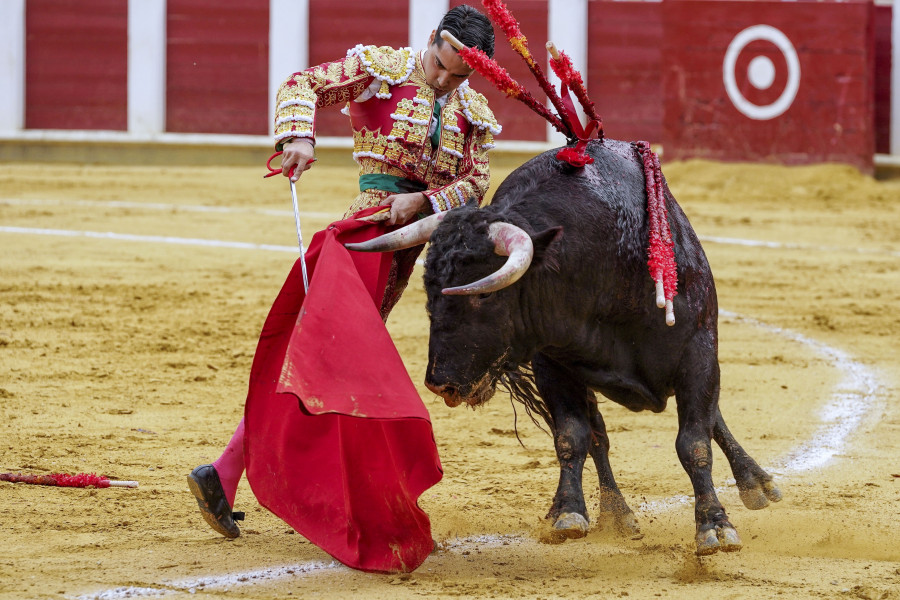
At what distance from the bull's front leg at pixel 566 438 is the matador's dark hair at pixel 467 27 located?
Answer: 2.25 ft

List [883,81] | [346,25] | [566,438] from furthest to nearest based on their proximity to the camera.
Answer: [346,25] < [883,81] < [566,438]

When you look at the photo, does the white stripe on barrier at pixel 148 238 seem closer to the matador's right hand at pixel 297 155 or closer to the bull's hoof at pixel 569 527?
the matador's right hand at pixel 297 155

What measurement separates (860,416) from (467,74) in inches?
76.6

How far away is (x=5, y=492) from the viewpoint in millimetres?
3037

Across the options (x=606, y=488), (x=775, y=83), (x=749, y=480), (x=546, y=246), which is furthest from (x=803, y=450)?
(x=775, y=83)

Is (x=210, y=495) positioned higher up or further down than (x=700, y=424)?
further down

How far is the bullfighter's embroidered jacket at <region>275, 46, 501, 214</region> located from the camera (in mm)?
2754

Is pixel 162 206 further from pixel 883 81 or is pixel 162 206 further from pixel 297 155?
pixel 297 155

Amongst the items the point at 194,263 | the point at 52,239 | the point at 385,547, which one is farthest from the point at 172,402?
the point at 52,239

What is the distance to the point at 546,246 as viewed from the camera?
8.28ft

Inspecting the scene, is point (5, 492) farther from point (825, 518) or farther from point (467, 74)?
point (825, 518)

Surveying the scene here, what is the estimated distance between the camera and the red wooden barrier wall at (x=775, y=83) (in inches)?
384

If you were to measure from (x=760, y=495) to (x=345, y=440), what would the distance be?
957 mm

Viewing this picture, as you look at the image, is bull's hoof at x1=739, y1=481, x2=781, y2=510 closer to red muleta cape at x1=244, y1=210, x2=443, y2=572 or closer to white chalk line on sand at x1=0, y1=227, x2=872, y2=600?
white chalk line on sand at x1=0, y1=227, x2=872, y2=600
